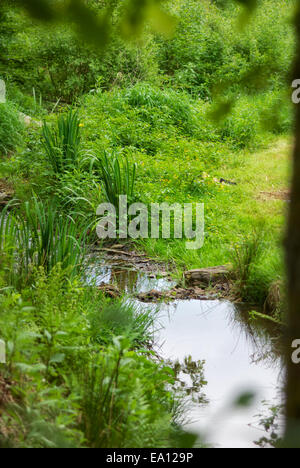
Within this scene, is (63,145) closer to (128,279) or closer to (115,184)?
(115,184)

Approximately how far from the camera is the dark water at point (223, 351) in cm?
266

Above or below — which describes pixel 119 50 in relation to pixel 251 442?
above

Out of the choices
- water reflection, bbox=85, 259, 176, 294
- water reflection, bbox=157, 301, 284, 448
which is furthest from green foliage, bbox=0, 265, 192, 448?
water reflection, bbox=85, 259, 176, 294

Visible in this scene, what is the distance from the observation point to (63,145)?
6.50 metres

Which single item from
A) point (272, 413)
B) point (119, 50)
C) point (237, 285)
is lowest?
point (272, 413)

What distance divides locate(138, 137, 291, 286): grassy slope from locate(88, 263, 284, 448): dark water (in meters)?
0.53

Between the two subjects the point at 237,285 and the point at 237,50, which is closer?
the point at 237,285

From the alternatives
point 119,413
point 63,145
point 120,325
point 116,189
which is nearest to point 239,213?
point 116,189

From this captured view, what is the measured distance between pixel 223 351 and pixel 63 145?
384cm

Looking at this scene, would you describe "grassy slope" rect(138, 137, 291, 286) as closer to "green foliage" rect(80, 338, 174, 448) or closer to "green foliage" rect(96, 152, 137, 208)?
"green foliage" rect(96, 152, 137, 208)
